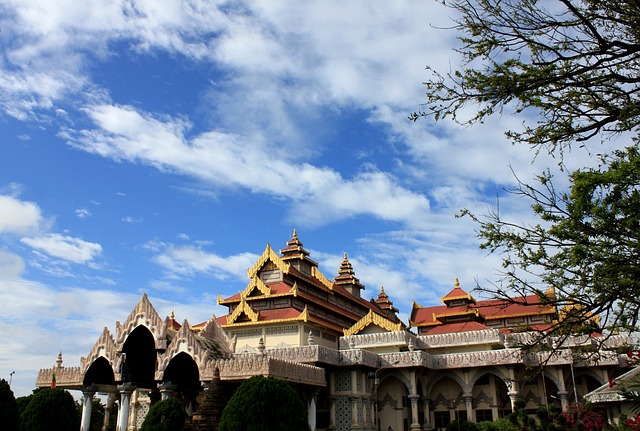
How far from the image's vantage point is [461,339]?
34.0 meters

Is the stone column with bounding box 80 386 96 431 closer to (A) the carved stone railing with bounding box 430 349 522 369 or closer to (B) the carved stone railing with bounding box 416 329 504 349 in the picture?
(A) the carved stone railing with bounding box 430 349 522 369

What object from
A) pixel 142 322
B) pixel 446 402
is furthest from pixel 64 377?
pixel 446 402

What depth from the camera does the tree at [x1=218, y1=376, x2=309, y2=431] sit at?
13.5 meters

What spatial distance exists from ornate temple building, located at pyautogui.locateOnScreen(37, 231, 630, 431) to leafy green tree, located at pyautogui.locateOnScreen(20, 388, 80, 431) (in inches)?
154

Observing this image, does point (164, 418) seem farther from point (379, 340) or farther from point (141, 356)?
point (379, 340)

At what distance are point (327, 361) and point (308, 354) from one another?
1.21 m

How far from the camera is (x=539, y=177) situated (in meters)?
8.86

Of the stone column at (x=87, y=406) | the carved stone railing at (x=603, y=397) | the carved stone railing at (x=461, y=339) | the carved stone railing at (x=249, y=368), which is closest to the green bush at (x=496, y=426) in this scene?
the carved stone railing at (x=461, y=339)

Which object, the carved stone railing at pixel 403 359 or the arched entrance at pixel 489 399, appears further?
the arched entrance at pixel 489 399

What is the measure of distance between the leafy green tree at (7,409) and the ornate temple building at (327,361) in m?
5.53

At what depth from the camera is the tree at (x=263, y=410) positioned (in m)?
13.5

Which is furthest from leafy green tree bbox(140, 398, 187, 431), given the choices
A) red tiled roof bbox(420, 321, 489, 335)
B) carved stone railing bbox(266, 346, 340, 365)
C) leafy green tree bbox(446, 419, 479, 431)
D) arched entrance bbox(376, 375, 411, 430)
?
red tiled roof bbox(420, 321, 489, 335)

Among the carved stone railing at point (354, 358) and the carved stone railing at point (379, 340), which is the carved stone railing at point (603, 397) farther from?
the carved stone railing at point (379, 340)

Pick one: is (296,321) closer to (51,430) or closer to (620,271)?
(51,430)
